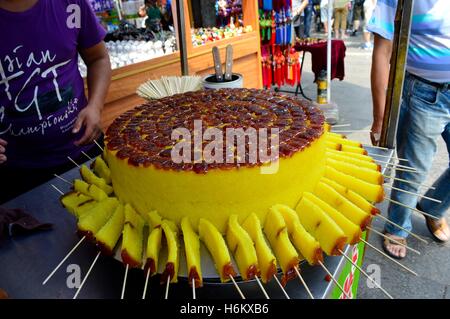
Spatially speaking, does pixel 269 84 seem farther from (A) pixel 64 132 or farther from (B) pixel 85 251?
(B) pixel 85 251

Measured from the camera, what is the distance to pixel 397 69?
178 centimetres

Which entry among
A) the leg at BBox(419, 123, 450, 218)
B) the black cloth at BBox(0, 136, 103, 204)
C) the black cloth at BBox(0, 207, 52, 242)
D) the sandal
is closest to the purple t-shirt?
the black cloth at BBox(0, 136, 103, 204)

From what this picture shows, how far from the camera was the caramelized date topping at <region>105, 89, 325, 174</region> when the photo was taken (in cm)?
125

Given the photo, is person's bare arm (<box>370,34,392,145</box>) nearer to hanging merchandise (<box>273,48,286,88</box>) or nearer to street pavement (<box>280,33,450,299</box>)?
street pavement (<box>280,33,450,299</box>)

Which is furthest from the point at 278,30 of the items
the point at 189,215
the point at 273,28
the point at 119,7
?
the point at 189,215

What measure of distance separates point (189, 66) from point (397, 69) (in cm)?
374

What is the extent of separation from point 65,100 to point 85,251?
0.92m

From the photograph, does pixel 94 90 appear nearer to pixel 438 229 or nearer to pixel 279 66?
pixel 438 229

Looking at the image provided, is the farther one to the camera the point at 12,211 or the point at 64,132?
the point at 64,132

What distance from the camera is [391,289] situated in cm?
263

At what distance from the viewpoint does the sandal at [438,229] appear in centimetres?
297

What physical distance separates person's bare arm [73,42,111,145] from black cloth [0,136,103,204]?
242 mm

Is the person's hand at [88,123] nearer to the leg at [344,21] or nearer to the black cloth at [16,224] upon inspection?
the black cloth at [16,224]
